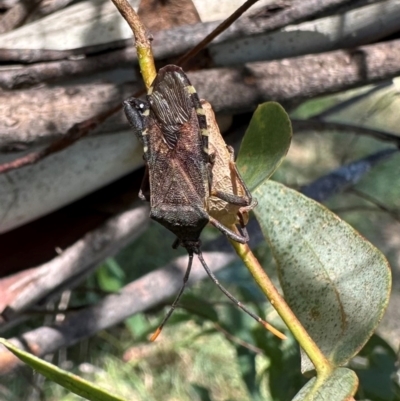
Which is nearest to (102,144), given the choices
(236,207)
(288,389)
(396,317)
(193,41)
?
(193,41)

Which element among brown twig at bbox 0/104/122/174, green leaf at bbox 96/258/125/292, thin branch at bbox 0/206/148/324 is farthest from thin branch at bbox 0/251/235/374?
green leaf at bbox 96/258/125/292

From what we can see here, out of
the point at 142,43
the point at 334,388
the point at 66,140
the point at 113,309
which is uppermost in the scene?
the point at 142,43

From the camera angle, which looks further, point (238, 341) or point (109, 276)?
point (109, 276)

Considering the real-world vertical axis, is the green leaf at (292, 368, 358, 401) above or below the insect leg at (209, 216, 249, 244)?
below

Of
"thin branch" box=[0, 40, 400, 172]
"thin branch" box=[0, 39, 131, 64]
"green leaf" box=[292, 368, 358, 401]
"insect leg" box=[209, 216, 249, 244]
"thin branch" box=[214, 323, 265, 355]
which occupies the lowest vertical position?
"thin branch" box=[214, 323, 265, 355]

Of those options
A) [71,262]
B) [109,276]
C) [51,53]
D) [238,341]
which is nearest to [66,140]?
[51,53]

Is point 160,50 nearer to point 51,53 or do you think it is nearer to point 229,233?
point 51,53

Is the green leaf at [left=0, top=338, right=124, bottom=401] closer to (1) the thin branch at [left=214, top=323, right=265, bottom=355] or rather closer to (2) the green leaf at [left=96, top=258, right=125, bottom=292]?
(1) the thin branch at [left=214, top=323, right=265, bottom=355]

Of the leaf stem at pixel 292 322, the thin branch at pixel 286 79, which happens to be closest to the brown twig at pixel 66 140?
the thin branch at pixel 286 79
